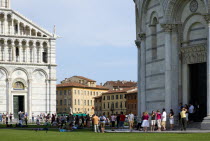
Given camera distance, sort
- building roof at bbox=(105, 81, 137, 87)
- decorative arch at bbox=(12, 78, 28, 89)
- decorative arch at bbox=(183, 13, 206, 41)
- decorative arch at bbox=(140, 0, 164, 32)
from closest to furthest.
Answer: decorative arch at bbox=(183, 13, 206, 41)
decorative arch at bbox=(140, 0, 164, 32)
decorative arch at bbox=(12, 78, 28, 89)
building roof at bbox=(105, 81, 137, 87)

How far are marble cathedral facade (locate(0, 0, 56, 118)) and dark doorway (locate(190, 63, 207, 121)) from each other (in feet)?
165

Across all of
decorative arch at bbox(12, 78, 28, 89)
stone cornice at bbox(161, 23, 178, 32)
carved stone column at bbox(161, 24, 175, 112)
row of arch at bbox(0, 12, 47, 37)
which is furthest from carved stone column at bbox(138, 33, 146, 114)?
decorative arch at bbox(12, 78, 28, 89)

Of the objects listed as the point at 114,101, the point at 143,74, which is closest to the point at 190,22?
the point at 143,74

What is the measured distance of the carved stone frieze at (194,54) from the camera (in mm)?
31219

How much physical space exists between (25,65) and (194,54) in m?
52.1

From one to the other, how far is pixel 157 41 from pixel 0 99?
48.7m

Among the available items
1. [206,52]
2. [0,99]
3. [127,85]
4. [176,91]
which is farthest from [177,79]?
[127,85]

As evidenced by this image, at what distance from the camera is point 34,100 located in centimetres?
8194

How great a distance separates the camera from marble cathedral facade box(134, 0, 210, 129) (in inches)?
1235

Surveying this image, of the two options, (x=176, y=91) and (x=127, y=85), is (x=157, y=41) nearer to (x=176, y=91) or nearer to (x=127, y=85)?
(x=176, y=91)

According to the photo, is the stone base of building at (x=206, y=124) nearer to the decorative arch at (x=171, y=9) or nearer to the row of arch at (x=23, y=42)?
the decorative arch at (x=171, y=9)

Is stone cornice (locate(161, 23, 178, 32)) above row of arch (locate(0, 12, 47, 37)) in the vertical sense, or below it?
below

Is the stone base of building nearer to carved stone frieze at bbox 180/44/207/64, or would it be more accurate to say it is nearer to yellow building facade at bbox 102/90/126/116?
carved stone frieze at bbox 180/44/207/64

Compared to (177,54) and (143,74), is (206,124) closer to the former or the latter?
(177,54)
